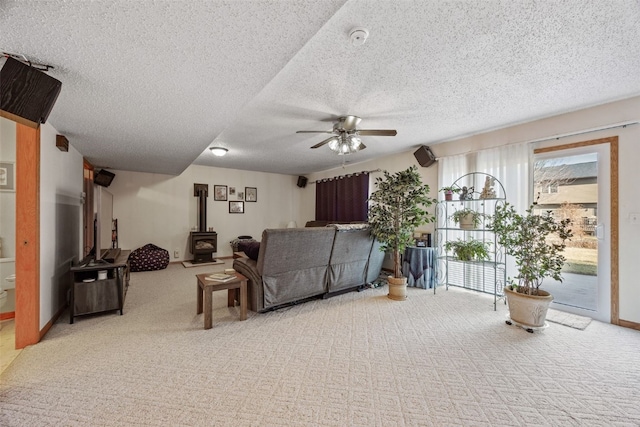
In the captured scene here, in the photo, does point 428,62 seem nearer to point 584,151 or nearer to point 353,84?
point 353,84

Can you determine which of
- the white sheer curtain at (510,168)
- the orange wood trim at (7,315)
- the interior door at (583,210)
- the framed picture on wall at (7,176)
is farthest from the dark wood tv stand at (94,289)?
the interior door at (583,210)

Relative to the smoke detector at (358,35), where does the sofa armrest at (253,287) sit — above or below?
below

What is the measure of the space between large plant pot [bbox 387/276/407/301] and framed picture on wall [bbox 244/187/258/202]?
4732mm

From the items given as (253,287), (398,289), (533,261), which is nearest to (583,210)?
(533,261)

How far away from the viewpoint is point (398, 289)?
3455 millimetres

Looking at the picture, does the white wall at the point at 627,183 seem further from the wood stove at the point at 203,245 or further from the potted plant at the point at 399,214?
the wood stove at the point at 203,245

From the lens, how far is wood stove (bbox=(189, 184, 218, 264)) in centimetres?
589

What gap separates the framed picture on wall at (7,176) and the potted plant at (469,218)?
548 cm

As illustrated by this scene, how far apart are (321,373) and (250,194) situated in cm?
577

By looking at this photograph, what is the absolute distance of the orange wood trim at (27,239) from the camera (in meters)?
2.21

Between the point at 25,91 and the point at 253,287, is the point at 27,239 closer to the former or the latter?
the point at 25,91

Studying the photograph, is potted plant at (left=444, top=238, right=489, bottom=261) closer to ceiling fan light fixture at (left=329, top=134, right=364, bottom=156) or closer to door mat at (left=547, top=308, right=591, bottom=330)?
door mat at (left=547, top=308, right=591, bottom=330)

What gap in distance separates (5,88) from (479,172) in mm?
4739

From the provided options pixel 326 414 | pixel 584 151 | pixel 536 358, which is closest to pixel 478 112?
pixel 584 151
